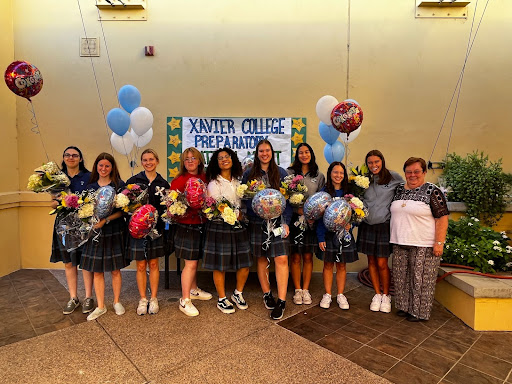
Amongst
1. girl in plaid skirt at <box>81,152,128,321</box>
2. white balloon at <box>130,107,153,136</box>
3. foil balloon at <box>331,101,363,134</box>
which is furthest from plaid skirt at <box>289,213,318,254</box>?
white balloon at <box>130,107,153,136</box>

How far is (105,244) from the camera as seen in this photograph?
285 centimetres

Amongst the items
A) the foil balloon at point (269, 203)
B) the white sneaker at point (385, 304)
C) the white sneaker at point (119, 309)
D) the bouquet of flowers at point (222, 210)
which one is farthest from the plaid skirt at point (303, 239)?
the white sneaker at point (119, 309)

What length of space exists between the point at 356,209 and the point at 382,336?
108cm

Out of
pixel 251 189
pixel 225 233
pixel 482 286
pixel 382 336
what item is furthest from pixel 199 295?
pixel 482 286

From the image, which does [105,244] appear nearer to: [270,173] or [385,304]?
[270,173]

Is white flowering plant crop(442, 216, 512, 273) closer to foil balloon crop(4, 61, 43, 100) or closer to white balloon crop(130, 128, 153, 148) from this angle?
white balloon crop(130, 128, 153, 148)

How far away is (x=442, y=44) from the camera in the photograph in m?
4.26

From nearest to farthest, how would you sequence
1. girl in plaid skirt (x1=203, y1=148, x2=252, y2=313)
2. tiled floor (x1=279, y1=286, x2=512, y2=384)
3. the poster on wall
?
tiled floor (x1=279, y1=286, x2=512, y2=384), girl in plaid skirt (x1=203, y1=148, x2=252, y2=313), the poster on wall

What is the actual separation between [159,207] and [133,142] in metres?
1.47

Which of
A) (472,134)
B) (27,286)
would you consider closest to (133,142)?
(27,286)

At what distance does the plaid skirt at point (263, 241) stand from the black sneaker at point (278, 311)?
0.46m

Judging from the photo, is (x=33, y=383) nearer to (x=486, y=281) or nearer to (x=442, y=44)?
(x=486, y=281)

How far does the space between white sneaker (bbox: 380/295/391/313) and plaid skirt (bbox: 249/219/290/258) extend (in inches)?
43.3

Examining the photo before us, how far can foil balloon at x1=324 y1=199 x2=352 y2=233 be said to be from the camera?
2715 mm
